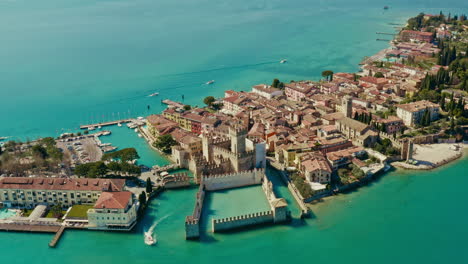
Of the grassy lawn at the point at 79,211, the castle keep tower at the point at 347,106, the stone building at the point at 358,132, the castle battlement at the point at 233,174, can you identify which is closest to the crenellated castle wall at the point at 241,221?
the castle battlement at the point at 233,174

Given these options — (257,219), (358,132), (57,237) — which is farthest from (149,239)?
(358,132)

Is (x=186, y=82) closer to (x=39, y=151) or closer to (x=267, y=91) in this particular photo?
(x=267, y=91)

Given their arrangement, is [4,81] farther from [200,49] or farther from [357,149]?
[357,149]

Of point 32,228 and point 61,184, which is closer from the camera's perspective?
point 32,228

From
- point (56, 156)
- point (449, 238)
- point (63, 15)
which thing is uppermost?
point (63, 15)

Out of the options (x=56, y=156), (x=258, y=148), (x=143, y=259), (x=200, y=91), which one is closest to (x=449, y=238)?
(x=258, y=148)
